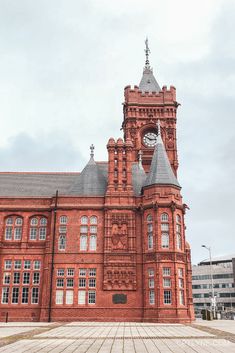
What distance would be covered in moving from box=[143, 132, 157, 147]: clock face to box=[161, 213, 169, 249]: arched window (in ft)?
77.2

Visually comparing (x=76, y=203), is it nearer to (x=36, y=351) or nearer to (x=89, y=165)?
(x=89, y=165)

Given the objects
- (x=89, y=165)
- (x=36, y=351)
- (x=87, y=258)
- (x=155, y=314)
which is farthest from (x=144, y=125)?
(x=36, y=351)

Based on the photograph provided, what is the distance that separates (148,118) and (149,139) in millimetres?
3640

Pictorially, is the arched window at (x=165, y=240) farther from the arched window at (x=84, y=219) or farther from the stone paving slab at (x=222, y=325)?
Answer: the arched window at (x=84, y=219)

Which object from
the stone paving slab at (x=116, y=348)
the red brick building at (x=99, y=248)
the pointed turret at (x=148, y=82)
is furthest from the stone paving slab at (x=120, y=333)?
the pointed turret at (x=148, y=82)

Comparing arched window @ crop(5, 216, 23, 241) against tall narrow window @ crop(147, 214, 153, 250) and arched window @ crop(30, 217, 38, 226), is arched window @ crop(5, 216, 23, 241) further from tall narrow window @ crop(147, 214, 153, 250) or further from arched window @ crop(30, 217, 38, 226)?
tall narrow window @ crop(147, 214, 153, 250)

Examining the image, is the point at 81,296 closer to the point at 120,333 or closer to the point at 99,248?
the point at 99,248

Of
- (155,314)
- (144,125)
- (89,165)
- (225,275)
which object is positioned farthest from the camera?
(225,275)

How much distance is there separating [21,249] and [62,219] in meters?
5.66

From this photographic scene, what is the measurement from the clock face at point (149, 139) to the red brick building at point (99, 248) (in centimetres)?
1681

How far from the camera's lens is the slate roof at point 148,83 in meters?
69.6

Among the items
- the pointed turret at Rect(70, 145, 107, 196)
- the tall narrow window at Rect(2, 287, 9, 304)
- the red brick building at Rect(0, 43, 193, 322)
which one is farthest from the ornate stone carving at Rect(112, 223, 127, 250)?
A: the tall narrow window at Rect(2, 287, 9, 304)

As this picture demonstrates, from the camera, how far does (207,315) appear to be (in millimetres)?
50281

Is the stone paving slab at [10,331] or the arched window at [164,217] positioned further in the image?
the arched window at [164,217]
